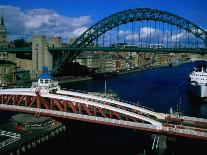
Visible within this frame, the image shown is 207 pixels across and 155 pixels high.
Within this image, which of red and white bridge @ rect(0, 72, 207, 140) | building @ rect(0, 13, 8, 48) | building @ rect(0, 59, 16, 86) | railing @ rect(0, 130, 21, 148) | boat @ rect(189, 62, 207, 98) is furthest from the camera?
building @ rect(0, 13, 8, 48)

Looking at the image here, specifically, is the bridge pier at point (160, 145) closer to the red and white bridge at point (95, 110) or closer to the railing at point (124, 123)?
the red and white bridge at point (95, 110)

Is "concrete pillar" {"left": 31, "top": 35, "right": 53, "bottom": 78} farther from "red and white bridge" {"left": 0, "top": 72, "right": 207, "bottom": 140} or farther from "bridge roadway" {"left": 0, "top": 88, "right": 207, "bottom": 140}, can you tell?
"bridge roadway" {"left": 0, "top": 88, "right": 207, "bottom": 140}

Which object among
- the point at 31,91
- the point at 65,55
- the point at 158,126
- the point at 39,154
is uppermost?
the point at 65,55

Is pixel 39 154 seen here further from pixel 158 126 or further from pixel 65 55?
pixel 65 55

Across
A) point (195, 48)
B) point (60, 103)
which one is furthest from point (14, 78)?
point (60, 103)

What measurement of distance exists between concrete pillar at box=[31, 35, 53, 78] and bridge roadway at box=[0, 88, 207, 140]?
5518cm

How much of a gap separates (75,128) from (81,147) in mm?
6510

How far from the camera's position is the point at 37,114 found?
43062 mm

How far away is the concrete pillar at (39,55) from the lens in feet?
340

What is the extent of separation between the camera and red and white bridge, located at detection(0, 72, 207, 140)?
119 ft

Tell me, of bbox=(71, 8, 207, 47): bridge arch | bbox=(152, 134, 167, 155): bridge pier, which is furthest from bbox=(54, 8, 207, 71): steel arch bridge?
bbox=(152, 134, 167, 155): bridge pier

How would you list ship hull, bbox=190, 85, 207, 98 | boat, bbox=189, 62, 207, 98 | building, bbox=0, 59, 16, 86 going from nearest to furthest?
ship hull, bbox=190, 85, 207, 98, boat, bbox=189, 62, 207, 98, building, bbox=0, 59, 16, 86

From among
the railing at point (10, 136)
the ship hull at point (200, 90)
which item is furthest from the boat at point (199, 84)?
the railing at point (10, 136)

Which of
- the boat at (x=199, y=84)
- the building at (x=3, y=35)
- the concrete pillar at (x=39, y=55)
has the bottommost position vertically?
the boat at (x=199, y=84)
